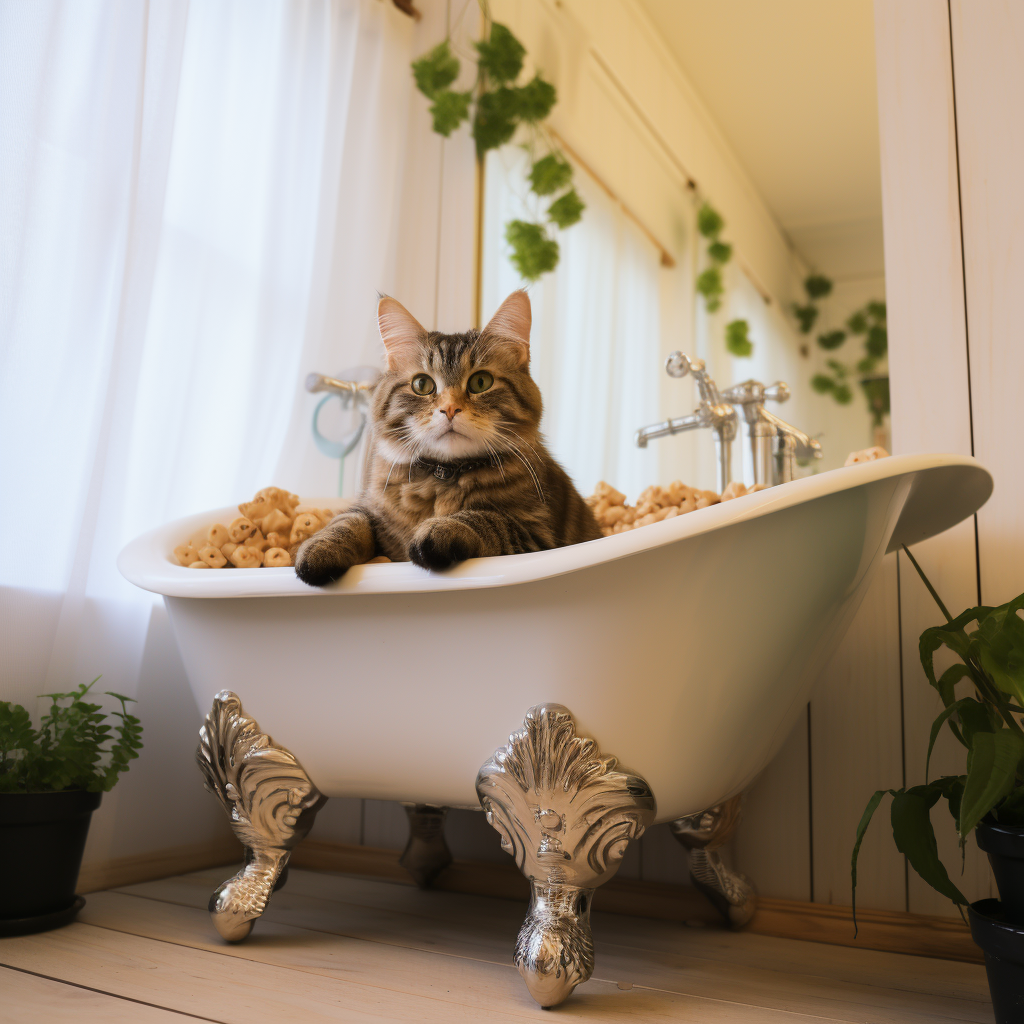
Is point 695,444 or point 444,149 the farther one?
point 444,149

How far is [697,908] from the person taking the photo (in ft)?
4.32

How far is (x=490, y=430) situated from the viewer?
3.43 feet

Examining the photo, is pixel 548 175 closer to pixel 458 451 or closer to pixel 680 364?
pixel 680 364

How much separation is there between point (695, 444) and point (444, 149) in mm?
1023

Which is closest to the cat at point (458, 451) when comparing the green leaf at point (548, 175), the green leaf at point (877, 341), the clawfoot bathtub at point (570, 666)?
the clawfoot bathtub at point (570, 666)

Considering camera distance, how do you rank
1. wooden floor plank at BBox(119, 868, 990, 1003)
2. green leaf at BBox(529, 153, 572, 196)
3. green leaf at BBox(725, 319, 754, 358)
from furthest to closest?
green leaf at BBox(529, 153, 572, 196) < green leaf at BBox(725, 319, 754, 358) < wooden floor plank at BBox(119, 868, 990, 1003)

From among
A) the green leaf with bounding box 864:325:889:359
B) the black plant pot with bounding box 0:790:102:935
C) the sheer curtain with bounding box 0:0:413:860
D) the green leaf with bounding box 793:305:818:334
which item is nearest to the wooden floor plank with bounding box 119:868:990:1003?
the black plant pot with bounding box 0:790:102:935

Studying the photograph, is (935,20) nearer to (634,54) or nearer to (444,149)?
(634,54)

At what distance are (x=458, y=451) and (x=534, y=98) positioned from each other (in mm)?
1381

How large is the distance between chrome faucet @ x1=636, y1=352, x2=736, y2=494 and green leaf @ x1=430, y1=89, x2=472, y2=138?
3.03 feet

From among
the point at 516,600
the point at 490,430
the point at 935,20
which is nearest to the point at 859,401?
the point at 935,20

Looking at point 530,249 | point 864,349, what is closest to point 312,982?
Result: point 864,349

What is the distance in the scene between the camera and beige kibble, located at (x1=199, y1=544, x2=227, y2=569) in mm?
1148

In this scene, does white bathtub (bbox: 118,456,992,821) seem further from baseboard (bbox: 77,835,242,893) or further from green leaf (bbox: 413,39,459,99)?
green leaf (bbox: 413,39,459,99)
